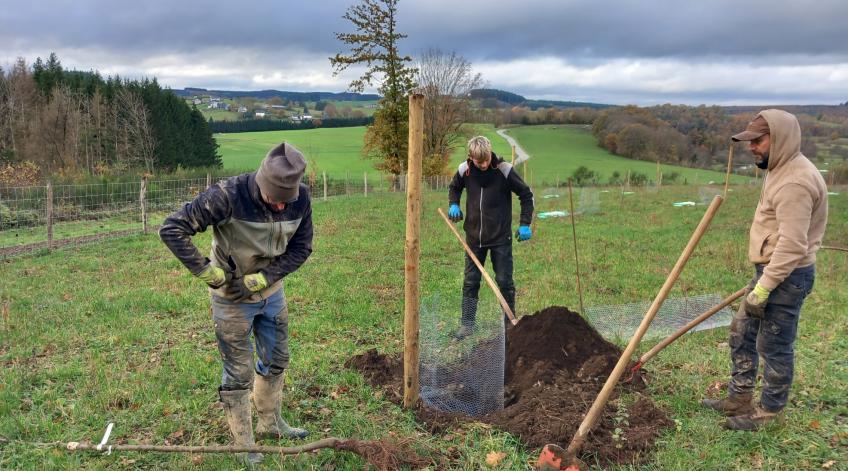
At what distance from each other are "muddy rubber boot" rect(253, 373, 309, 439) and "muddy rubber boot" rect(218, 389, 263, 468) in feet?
0.65

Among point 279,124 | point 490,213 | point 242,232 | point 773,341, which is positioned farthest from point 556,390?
point 279,124

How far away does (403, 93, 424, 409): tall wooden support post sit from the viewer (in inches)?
143

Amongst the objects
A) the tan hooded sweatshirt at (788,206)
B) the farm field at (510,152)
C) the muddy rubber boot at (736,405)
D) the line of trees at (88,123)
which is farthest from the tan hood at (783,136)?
the farm field at (510,152)

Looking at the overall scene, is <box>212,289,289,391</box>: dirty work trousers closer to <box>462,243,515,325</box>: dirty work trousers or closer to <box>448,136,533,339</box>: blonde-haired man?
<box>448,136,533,339</box>: blonde-haired man

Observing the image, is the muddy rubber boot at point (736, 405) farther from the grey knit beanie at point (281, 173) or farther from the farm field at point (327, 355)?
the grey knit beanie at point (281, 173)

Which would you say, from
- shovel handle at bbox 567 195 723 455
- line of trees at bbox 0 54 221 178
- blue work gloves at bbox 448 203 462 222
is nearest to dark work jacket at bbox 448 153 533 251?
blue work gloves at bbox 448 203 462 222

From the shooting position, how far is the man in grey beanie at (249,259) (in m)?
3.00

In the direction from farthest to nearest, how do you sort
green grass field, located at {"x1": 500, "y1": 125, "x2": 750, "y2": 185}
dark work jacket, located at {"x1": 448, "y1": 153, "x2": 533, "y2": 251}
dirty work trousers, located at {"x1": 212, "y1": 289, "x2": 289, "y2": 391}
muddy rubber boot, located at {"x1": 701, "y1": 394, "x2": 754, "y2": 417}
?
green grass field, located at {"x1": 500, "y1": 125, "x2": 750, "y2": 185}
dark work jacket, located at {"x1": 448, "y1": 153, "x2": 533, "y2": 251}
muddy rubber boot, located at {"x1": 701, "y1": 394, "x2": 754, "y2": 417}
dirty work trousers, located at {"x1": 212, "y1": 289, "x2": 289, "y2": 391}

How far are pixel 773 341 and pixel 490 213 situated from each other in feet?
8.76

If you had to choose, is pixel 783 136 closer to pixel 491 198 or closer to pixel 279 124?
pixel 491 198

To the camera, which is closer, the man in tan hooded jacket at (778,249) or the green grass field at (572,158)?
the man in tan hooded jacket at (778,249)

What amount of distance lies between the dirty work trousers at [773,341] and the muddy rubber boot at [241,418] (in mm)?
3417

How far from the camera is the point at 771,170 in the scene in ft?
11.7

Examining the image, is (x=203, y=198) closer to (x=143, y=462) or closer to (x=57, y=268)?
(x=143, y=462)
